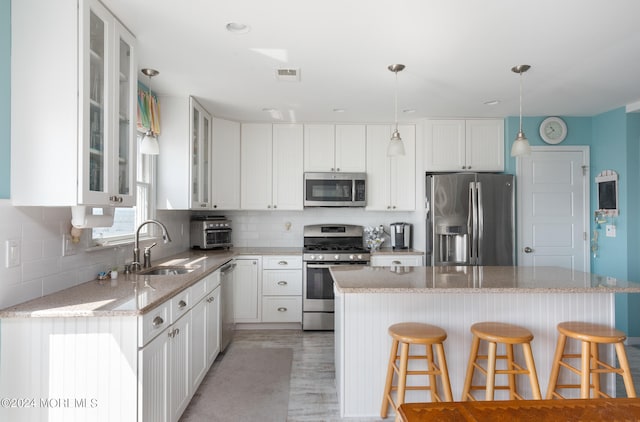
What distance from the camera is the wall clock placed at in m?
4.05

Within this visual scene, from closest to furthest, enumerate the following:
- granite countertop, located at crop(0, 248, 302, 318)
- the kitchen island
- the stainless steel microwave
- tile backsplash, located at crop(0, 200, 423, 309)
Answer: granite countertop, located at crop(0, 248, 302, 318), tile backsplash, located at crop(0, 200, 423, 309), the kitchen island, the stainless steel microwave

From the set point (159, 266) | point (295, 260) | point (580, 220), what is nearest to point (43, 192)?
point (159, 266)

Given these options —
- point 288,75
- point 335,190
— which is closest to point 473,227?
point 335,190

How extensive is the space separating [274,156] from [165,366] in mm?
2814

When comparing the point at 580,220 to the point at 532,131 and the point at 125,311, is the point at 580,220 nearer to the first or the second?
the point at 532,131

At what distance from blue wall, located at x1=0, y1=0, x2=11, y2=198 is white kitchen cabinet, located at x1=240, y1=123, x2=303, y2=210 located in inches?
105

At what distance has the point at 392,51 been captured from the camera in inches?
97.3

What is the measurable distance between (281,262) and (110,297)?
7.64 ft

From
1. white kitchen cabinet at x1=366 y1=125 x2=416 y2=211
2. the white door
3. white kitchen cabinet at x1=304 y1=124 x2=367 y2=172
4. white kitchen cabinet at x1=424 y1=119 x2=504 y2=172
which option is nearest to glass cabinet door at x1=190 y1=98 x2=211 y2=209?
white kitchen cabinet at x1=304 y1=124 x2=367 y2=172

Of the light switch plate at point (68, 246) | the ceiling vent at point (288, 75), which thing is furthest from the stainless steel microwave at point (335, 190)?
the light switch plate at point (68, 246)

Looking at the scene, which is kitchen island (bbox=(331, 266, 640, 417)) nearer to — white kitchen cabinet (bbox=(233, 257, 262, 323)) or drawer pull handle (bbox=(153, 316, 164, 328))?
drawer pull handle (bbox=(153, 316, 164, 328))

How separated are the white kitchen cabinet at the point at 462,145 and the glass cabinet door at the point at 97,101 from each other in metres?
3.18

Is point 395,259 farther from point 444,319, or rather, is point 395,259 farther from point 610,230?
point 610,230

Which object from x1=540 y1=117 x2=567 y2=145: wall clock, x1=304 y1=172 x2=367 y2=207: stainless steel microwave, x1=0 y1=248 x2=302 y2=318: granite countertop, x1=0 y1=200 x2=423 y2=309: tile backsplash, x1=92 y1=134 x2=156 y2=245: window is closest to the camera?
x1=0 y1=248 x2=302 y2=318: granite countertop
